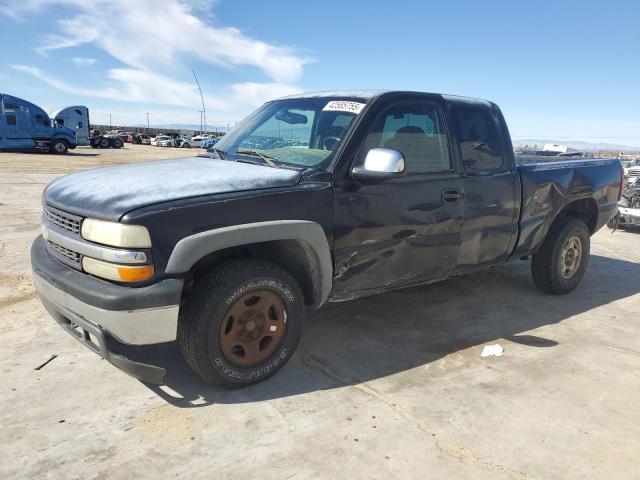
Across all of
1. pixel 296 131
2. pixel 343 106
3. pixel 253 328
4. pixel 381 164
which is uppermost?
pixel 343 106

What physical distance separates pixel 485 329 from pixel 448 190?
133cm

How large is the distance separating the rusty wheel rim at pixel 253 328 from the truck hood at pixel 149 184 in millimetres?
678

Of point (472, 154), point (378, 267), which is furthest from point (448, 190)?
point (378, 267)

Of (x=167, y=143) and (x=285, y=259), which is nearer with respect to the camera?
(x=285, y=259)

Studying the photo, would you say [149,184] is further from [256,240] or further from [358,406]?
[358,406]

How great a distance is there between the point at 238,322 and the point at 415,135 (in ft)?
6.38

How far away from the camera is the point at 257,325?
3176 mm

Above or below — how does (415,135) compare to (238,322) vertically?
above

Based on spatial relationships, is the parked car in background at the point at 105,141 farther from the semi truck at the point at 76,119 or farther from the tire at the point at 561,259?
the tire at the point at 561,259

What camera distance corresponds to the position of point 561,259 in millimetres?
5270

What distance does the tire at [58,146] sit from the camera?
31250mm

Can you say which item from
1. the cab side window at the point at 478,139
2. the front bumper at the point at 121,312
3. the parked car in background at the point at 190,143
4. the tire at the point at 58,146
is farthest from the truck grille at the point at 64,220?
the parked car in background at the point at 190,143

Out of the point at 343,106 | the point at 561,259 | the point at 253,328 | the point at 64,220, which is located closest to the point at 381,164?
the point at 343,106

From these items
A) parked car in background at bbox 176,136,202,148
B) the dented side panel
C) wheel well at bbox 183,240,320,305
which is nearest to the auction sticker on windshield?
the dented side panel
